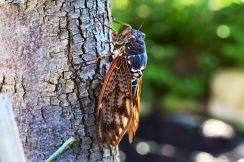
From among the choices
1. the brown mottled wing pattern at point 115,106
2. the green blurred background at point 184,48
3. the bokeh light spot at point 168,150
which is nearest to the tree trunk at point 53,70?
the brown mottled wing pattern at point 115,106

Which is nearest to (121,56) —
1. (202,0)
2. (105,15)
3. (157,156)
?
(105,15)

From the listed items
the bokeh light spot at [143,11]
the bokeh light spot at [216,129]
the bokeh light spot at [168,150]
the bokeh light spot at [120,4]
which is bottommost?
the bokeh light spot at [168,150]

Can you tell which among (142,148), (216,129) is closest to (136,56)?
(142,148)

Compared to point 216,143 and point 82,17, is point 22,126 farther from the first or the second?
point 216,143

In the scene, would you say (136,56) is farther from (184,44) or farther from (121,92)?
(184,44)

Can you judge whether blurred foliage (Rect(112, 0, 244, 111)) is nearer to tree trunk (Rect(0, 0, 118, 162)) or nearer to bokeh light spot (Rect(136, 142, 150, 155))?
bokeh light spot (Rect(136, 142, 150, 155))

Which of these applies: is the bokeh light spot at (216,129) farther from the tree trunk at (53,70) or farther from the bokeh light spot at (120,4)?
the tree trunk at (53,70)
